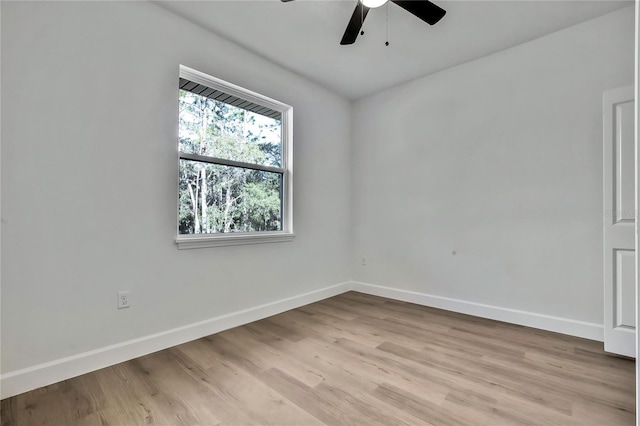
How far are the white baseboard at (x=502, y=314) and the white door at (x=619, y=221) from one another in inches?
11.4

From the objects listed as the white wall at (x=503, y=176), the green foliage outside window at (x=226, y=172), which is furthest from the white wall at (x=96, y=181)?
the white wall at (x=503, y=176)

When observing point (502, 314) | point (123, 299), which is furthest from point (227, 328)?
point (502, 314)

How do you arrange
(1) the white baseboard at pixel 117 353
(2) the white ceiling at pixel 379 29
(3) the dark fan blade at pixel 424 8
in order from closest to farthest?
(1) the white baseboard at pixel 117 353, (3) the dark fan blade at pixel 424 8, (2) the white ceiling at pixel 379 29

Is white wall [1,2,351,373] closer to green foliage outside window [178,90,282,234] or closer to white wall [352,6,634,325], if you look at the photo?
green foliage outside window [178,90,282,234]

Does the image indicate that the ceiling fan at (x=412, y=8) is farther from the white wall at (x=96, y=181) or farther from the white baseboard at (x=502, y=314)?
the white baseboard at (x=502, y=314)

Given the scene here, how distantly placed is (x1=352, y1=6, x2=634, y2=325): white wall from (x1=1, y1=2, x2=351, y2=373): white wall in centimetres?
193

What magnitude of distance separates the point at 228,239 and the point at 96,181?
3.52 feet

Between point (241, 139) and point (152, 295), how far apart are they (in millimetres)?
1571

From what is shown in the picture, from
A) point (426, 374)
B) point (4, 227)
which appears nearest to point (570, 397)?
point (426, 374)

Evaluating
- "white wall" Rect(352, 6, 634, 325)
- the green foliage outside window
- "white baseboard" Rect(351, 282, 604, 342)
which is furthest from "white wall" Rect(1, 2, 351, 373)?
"white wall" Rect(352, 6, 634, 325)

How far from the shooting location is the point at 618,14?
93.4 inches

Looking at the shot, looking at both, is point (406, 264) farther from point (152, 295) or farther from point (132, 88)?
point (132, 88)

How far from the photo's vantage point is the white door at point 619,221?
2.15 meters

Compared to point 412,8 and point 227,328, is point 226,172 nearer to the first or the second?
point 227,328
